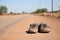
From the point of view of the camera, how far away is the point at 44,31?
46.7ft

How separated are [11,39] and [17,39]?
0.41 metres

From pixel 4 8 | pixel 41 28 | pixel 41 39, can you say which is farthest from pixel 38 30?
pixel 4 8

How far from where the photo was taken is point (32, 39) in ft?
35.8

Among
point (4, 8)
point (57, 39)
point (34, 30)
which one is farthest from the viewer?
point (4, 8)

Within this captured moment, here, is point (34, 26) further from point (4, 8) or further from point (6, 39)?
point (4, 8)

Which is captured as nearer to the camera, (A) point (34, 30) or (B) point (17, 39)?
(B) point (17, 39)

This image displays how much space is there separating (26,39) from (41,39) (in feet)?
3.25

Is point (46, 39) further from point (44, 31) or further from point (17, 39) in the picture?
point (44, 31)

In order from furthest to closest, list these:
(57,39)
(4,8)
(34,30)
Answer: (4,8), (34,30), (57,39)

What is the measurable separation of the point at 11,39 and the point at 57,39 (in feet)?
10.0

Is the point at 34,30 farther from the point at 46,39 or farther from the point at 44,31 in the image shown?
the point at 46,39

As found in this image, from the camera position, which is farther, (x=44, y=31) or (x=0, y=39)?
(x=44, y=31)

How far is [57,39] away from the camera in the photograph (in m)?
10.8

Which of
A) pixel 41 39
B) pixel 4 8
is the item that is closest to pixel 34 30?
pixel 41 39
